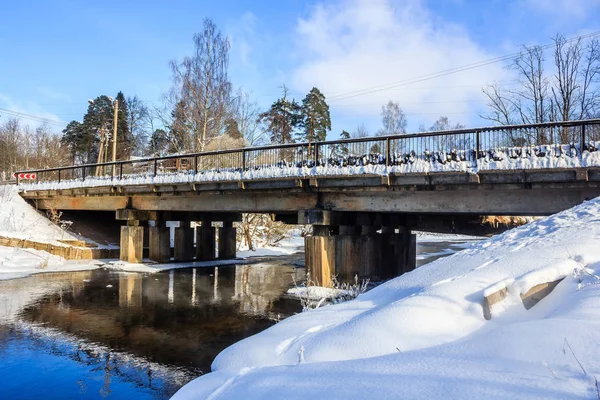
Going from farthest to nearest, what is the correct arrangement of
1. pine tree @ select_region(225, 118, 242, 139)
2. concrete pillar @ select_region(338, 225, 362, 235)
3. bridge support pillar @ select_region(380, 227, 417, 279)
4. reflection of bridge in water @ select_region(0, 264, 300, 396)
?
pine tree @ select_region(225, 118, 242, 139)
bridge support pillar @ select_region(380, 227, 417, 279)
concrete pillar @ select_region(338, 225, 362, 235)
reflection of bridge in water @ select_region(0, 264, 300, 396)

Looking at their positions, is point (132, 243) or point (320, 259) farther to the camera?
point (132, 243)

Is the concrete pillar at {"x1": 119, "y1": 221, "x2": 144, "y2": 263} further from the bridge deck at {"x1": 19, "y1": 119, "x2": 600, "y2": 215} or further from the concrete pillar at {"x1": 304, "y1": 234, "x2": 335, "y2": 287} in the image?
the concrete pillar at {"x1": 304, "y1": 234, "x2": 335, "y2": 287}

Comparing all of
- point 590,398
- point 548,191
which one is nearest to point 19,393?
point 590,398

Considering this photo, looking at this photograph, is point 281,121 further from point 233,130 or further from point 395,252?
point 395,252

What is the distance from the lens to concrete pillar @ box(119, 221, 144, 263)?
74.0ft

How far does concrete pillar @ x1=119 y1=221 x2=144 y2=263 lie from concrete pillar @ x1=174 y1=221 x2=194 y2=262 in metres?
1.98

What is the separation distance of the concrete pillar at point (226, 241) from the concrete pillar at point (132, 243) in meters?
5.05

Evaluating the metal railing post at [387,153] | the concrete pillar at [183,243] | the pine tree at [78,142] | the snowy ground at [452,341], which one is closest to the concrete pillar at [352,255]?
the metal railing post at [387,153]

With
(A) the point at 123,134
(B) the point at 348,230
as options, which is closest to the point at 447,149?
(B) the point at 348,230

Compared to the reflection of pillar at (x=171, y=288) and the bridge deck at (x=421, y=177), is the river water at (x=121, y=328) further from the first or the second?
the bridge deck at (x=421, y=177)

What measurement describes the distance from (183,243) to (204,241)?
1.45 m

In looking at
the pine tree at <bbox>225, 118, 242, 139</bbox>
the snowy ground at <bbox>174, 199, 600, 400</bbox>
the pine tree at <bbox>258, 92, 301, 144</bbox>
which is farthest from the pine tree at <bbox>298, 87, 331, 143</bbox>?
the snowy ground at <bbox>174, 199, 600, 400</bbox>

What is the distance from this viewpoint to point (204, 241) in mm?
25156

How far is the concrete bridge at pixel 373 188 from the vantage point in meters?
12.0
